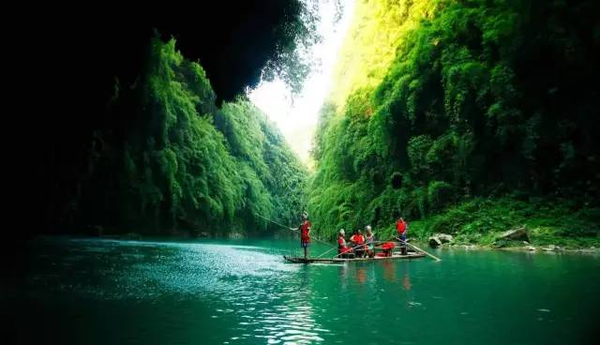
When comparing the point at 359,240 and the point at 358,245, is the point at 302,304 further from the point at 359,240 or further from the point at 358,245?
the point at 359,240

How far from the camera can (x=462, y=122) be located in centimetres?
2322

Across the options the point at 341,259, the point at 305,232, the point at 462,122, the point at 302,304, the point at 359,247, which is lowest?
the point at 302,304

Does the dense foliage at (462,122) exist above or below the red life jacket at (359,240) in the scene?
above

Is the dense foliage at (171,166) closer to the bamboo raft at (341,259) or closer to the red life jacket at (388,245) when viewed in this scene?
the bamboo raft at (341,259)

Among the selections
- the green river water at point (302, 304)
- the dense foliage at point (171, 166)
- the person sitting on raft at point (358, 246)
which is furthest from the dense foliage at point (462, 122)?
the dense foliage at point (171, 166)

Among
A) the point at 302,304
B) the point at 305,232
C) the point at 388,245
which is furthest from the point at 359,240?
the point at 302,304

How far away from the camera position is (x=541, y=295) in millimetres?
8633

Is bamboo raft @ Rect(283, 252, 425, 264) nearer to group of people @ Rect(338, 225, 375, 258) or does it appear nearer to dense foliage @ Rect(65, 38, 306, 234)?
group of people @ Rect(338, 225, 375, 258)

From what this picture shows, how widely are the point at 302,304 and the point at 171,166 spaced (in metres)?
22.1

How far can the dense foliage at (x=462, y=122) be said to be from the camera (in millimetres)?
18328

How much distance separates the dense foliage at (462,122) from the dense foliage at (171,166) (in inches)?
338

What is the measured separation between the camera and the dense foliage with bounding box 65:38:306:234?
2700cm

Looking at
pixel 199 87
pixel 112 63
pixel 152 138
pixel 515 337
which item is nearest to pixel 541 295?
pixel 515 337

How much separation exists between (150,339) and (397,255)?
40.7 ft
